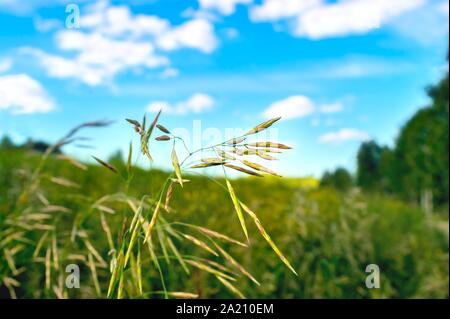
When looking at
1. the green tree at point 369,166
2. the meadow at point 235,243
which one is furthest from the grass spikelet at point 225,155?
the green tree at point 369,166

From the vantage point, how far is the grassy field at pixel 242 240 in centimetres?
310

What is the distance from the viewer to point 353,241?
413 centimetres

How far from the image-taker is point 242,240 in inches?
144

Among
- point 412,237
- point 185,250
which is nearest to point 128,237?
point 185,250

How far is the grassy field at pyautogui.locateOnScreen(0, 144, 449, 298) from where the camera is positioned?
310 centimetres

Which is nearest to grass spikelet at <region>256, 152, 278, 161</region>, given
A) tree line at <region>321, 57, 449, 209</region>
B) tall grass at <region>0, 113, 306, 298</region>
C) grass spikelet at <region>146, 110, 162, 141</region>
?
tall grass at <region>0, 113, 306, 298</region>

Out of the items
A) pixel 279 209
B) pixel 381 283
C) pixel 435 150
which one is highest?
pixel 435 150

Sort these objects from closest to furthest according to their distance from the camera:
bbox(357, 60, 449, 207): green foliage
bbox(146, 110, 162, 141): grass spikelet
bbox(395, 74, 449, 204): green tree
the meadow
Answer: bbox(146, 110, 162, 141): grass spikelet → the meadow → bbox(395, 74, 449, 204): green tree → bbox(357, 60, 449, 207): green foliage

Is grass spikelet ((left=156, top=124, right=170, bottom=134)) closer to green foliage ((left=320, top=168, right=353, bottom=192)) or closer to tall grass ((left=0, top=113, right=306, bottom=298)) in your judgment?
tall grass ((left=0, top=113, right=306, bottom=298))

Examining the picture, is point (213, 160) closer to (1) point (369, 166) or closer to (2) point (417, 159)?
(2) point (417, 159)

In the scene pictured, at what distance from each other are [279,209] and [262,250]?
0.90 metres

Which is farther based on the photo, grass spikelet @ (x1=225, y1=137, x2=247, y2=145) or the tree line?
the tree line

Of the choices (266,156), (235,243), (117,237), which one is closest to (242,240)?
(235,243)
